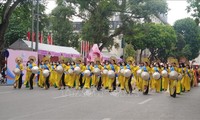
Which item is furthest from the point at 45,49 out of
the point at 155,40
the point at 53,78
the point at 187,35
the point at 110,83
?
the point at 187,35

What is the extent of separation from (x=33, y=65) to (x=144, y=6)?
82.9 feet

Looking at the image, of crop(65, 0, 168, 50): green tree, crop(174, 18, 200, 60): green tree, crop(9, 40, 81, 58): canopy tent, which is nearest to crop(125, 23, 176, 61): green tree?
crop(174, 18, 200, 60): green tree

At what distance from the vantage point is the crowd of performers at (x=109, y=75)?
18969 millimetres

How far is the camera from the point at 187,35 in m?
84.6

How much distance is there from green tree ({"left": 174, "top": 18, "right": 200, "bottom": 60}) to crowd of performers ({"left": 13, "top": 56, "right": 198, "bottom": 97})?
60.8 meters

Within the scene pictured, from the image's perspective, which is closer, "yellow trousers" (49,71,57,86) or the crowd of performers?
the crowd of performers

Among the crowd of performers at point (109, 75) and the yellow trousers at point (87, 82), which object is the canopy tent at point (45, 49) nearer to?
the crowd of performers at point (109, 75)

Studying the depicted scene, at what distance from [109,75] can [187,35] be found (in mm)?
67099

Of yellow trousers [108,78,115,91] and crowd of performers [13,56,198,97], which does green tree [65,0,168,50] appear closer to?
crowd of performers [13,56,198,97]

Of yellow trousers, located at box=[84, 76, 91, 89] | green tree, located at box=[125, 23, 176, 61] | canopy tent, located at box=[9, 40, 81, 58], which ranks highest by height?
green tree, located at box=[125, 23, 176, 61]

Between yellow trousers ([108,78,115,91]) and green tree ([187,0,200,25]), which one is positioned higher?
green tree ([187,0,200,25])

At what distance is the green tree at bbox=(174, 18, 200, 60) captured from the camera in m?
82.8

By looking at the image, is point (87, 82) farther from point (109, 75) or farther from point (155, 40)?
point (155, 40)

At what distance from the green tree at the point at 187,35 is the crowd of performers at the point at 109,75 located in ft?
200
